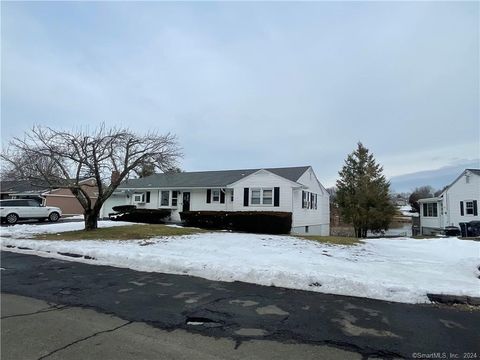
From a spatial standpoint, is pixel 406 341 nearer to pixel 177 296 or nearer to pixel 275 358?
pixel 275 358

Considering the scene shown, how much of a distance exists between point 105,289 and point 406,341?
5.78 meters

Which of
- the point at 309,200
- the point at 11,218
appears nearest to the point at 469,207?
the point at 309,200

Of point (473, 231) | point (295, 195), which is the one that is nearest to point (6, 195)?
point (295, 195)

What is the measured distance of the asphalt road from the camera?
4559 millimetres

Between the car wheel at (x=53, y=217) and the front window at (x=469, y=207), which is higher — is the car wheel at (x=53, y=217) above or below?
below

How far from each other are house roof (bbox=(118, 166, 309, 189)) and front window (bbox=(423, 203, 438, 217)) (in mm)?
16371

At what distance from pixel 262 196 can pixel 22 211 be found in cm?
1703

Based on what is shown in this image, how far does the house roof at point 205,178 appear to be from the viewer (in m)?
28.8

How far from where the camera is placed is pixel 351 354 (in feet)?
14.4

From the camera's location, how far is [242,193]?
2675 centimetres

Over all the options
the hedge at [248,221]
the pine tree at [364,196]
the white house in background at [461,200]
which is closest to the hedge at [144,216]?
the hedge at [248,221]

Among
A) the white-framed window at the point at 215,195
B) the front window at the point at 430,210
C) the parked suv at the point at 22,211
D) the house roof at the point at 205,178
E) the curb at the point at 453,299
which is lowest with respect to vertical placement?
the curb at the point at 453,299

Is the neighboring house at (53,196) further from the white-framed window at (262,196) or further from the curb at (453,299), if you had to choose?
the curb at (453,299)

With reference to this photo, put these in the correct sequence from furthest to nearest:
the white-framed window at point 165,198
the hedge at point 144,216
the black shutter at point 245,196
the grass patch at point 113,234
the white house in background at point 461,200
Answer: the white-framed window at point 165,198
the white house in background at point 461,200
the hedge at point 144,216
the black shutter at point 245,196
the grass patch at point 113,234
